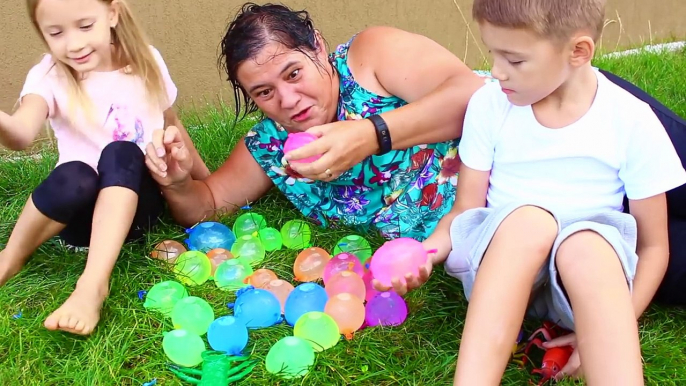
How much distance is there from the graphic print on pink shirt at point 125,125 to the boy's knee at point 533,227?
1.28 m

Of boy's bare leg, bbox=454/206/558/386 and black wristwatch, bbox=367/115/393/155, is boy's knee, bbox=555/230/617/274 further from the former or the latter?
black wristwatch, bbox=367/115/393/155

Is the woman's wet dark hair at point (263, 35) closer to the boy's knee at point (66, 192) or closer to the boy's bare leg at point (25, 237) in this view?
the boy's knee at point (66, 192)

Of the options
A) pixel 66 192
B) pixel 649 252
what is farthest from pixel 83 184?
pixel 649 252

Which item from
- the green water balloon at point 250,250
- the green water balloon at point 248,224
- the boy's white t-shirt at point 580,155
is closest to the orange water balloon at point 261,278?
the green water balloon at point 250,250

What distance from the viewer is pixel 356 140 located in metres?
2.16

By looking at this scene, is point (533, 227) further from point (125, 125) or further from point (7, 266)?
point (7, 266)

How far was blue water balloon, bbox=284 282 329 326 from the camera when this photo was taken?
2.09 m

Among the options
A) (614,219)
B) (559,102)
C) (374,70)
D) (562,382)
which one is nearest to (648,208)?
(614,219)

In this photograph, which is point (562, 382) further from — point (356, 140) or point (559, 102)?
point (356, 140)

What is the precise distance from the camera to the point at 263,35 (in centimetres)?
229

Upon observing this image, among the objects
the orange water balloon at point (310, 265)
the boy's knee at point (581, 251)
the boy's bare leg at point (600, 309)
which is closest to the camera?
the boy's bare leg at point (600, 309)

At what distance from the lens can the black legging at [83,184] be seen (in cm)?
222

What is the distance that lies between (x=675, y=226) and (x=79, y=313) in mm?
1669

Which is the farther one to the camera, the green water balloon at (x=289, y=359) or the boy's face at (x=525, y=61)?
the green water balloon at (x=289, y=359)
